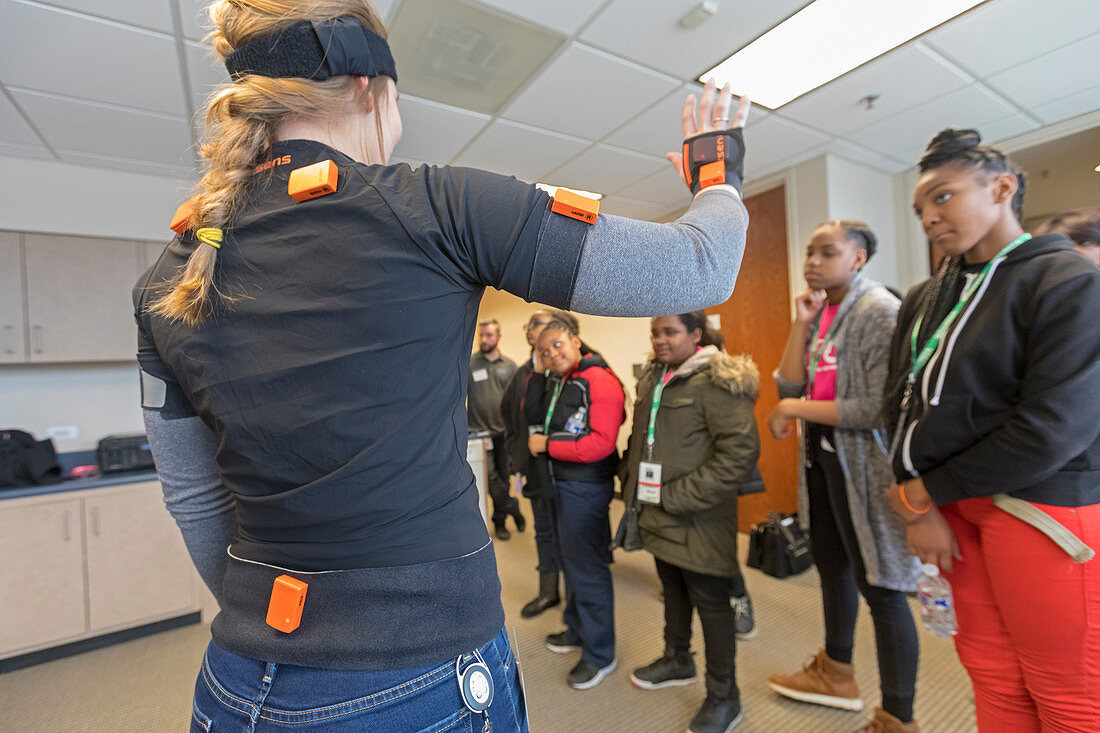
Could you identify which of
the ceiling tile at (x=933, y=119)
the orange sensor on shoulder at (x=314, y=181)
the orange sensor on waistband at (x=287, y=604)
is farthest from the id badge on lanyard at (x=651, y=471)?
the ceiling tile at (x=933, y=119)

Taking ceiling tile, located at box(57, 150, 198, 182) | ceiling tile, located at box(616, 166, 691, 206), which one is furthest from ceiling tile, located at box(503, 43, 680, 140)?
ceiling tile, located at box(57, 150, 198, 182)

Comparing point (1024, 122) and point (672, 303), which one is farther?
point (1024, 122)

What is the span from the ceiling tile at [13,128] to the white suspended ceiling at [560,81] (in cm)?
1

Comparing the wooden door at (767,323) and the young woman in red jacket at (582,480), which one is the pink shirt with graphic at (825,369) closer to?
the young woman in red jacket at (582,480)

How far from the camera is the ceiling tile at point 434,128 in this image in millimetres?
2625

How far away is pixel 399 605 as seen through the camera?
1.66ft

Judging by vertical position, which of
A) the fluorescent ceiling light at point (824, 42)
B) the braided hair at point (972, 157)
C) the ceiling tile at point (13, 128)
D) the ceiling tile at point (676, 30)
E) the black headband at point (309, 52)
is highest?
the fluorescent ceiling light at point (824, 42)

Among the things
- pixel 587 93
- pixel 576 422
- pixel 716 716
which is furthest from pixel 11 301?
pixel 716 716

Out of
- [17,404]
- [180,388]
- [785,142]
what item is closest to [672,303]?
[180,388]

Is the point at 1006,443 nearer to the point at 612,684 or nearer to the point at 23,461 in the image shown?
the point at 612,684

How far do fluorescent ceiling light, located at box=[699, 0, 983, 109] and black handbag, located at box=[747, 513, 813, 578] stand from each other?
2454mm

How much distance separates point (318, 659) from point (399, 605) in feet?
0.29

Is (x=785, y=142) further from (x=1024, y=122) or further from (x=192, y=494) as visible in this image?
(x=192, y=494)

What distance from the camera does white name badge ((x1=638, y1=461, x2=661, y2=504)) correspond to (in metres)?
1.94
